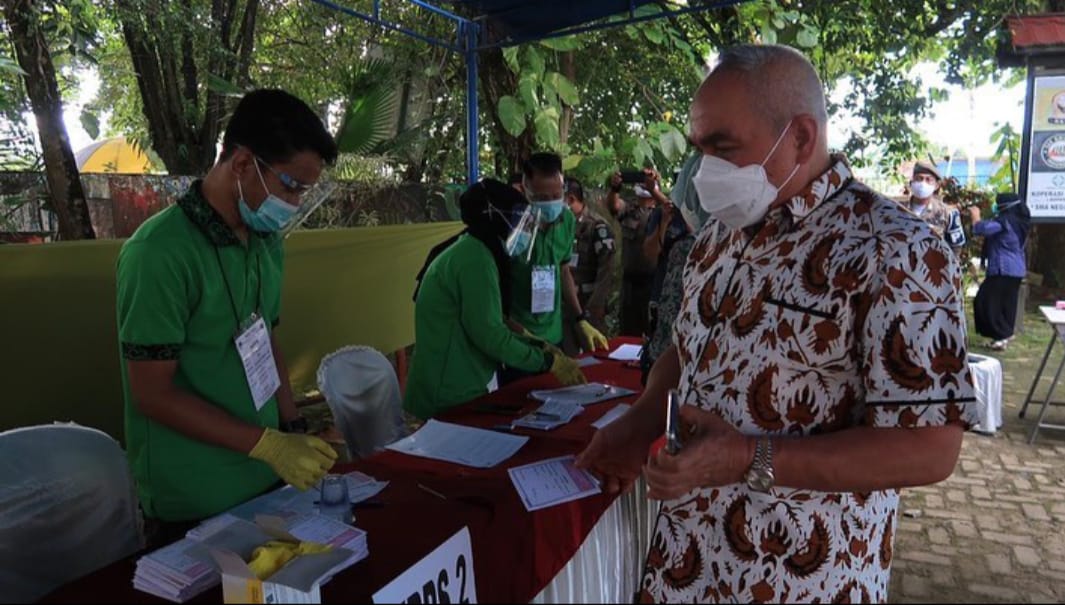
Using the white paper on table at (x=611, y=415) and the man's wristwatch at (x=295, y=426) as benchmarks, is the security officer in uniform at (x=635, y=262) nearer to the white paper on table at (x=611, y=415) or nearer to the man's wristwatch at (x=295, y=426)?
the white paper on table at (x=611, y=415)

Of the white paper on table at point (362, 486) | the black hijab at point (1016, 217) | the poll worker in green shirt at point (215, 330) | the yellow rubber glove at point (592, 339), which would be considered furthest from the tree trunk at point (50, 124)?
the black hijab at point (1016, 217)

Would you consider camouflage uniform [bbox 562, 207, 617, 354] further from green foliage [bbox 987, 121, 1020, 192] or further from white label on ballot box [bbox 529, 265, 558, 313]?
green foliage [bbox 987, 121, 1020, 192]

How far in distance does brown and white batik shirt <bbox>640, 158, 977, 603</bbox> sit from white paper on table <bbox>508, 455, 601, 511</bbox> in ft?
1.53

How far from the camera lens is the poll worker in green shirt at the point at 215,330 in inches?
60.9

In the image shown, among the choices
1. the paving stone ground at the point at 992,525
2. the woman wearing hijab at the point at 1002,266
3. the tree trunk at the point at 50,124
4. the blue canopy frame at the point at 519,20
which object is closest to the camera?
the paving stone ground at the point at 992,525

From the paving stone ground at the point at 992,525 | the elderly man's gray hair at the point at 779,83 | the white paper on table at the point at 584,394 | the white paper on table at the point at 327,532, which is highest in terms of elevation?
the elderly man's gray hair at the point at 779,83

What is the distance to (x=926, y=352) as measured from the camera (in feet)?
3.12

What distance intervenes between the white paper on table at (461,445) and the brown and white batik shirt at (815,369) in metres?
0.79

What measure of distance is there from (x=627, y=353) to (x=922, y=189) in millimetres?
4586

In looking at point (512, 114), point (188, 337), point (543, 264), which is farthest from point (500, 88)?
point (188, 337)

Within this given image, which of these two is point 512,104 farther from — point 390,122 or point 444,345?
point 444,345

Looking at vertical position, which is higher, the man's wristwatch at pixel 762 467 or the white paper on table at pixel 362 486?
the man's wristwatch at pixel 762 467

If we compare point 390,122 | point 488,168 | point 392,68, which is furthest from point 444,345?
point 488,168

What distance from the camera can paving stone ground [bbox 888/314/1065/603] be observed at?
9.34 ft
